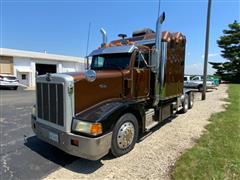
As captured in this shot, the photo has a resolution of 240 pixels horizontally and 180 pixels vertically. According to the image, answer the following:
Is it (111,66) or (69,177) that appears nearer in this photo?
(69,177)

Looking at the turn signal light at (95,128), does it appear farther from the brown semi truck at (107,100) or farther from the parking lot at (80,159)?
the parking lot at (80,159)

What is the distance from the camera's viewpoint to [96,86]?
13.1 feet

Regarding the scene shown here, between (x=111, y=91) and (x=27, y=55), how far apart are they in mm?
28046

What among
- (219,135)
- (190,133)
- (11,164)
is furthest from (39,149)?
(219,135)

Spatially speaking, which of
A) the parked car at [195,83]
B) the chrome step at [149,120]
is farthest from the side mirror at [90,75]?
the parked car at [195,83]

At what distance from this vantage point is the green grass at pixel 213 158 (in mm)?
3340

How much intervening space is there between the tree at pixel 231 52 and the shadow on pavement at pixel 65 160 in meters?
37.6

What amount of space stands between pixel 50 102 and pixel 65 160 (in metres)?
1.26

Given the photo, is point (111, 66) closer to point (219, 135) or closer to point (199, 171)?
point (199, 171)

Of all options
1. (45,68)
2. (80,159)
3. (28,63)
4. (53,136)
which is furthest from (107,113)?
(45,68)

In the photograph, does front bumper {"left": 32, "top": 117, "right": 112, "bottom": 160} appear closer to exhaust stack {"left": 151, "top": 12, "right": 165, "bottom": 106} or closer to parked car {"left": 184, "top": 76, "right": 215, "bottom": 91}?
exhaust stack {"left": 151, "top": 12, "right": 165, "bottom": 106}

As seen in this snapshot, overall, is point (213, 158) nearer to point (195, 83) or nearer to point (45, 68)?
point (195, 83)

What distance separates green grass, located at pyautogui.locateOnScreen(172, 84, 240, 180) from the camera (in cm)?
334

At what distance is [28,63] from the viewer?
28781 mm
